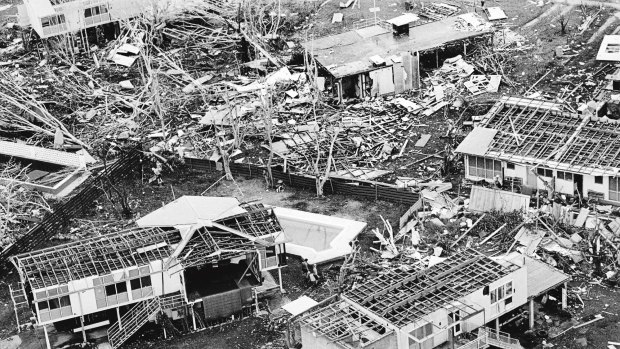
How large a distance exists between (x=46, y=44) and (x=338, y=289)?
114 ft

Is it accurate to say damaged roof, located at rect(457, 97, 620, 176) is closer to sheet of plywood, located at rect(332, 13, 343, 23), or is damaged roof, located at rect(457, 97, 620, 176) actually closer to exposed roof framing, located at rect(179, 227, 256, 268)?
exposed roof framing, located at rect(179, 227, 256, 268)

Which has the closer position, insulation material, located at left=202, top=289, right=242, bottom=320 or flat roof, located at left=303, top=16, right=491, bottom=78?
insulation material, located at left=202, top=289, right=242, bottom=320

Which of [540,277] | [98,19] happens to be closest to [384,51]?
[98,19]

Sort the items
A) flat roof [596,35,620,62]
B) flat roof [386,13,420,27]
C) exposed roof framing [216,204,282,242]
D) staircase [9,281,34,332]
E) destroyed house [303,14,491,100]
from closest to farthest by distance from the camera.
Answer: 1. exposed roof framing [216,204,282,242]
2. staircase [9,281,34,332]
3. flat roof [596,35,620,62]
4. destroyed house [303,14,491,100]
5. flat roof [386,13,420,27]

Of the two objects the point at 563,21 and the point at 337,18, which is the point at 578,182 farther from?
the point at 337,18

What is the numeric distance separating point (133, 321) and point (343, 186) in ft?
46.4

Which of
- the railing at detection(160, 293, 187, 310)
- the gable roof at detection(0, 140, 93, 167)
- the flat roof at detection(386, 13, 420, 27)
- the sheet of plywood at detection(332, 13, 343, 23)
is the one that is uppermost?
the flat roof at detection(386, 13, 420, 27)

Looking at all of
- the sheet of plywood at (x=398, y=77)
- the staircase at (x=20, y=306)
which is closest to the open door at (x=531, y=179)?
the sheet of plywood at (x=398, y=77)

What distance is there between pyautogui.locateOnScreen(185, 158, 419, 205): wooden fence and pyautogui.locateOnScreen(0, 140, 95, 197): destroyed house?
26.2 feet

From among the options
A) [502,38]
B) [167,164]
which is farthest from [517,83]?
[167,164]

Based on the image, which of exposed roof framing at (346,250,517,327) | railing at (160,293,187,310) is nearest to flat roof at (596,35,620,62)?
exposed roof framing at (346,250,517,327)

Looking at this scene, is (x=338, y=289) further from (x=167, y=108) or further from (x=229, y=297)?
(x=167, y=108)

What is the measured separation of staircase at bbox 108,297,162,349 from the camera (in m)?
48.2

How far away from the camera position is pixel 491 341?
45344 mm
